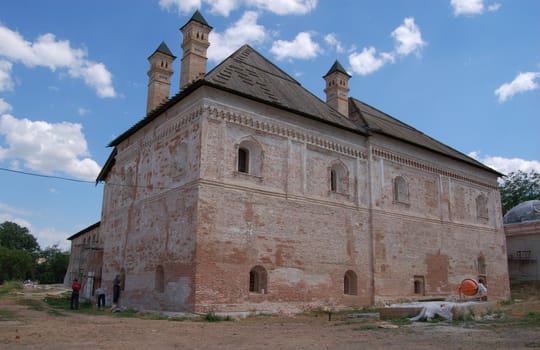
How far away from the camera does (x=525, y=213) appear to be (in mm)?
33250

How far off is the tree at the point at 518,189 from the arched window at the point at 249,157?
3457 cm

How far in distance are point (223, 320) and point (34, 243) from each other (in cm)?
6953

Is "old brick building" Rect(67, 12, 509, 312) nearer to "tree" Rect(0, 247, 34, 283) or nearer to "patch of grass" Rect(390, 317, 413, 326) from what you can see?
"patch of grass" Rect(390, 317, 413, 326)

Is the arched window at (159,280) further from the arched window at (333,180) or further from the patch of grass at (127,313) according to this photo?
the arched window at (333,180)

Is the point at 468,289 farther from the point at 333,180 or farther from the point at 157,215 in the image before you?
the point at 157,215

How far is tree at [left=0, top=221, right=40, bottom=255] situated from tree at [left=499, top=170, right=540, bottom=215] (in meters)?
64.0

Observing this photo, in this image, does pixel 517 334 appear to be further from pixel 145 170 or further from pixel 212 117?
pixel 145 170

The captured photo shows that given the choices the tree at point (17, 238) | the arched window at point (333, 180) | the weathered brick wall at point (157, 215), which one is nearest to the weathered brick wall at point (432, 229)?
the arched window at point (333, 180)

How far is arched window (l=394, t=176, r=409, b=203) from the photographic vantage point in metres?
21.4

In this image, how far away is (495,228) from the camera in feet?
85.4

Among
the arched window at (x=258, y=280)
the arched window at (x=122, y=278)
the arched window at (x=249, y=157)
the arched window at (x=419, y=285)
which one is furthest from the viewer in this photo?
the arched window at (x=419, y=285)

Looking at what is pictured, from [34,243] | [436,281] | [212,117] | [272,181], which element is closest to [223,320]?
[272,181]

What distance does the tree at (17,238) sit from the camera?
2788 inches

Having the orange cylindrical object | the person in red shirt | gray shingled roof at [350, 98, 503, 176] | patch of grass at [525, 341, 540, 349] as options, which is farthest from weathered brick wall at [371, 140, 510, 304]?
the person in red shirt
